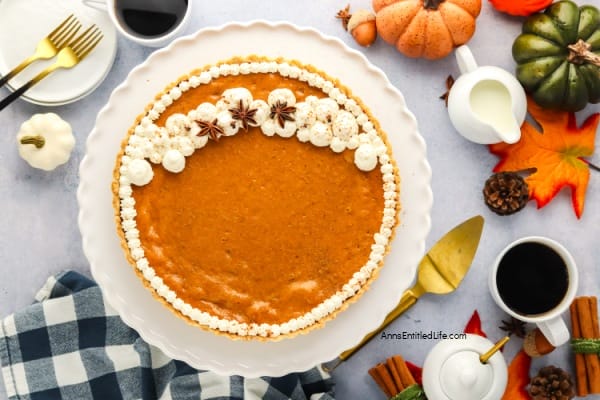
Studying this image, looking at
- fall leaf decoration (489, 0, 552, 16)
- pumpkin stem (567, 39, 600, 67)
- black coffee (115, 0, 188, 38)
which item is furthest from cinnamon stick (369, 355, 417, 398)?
black coffee (115, 0, 188, 38)

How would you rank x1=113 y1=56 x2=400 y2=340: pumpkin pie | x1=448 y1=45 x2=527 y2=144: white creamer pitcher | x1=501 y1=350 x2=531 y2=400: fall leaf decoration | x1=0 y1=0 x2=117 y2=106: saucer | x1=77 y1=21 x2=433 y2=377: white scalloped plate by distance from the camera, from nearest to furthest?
x1=113 y1=56 x2=400 y2=340: pumpkin pie → x1=77 y1=21 x2=433 y2=377: white scalloped plate → x1=448 y1=45 x2=527 y2=144: white creamer pitcher → x1=0 y1=0 x2=117 y2=106: saucer → x1=501 y1=350 x2=531 y2=400: fall leaf decoration

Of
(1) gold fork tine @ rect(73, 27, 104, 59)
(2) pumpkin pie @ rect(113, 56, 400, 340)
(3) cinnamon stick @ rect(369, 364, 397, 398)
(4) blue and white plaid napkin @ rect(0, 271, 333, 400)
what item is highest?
(1) gold fork tine @ rect(73, 27, 104, 59)

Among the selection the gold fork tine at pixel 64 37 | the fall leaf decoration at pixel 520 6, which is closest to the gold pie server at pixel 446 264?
the fall leaf decoration at pixel 520 6

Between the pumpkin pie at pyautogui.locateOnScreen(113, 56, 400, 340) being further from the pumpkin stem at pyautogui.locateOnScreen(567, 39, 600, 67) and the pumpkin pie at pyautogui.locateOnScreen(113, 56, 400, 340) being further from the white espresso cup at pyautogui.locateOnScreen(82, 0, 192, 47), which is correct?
the pumpkin stem at pyautogui.locateOnScreen(567, 39, 600, 67)

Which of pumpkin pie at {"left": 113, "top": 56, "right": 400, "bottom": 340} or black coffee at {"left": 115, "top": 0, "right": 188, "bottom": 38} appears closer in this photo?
pumpkin pie at {"left": 113, "top": 56, "right": 400, "bottom": 340}

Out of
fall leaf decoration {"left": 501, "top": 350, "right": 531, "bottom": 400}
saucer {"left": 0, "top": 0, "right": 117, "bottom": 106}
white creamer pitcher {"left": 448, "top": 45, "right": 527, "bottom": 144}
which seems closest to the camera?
white creamer pitcher {"left": 448, "top": 45, "right": 527, "bottom": 144}

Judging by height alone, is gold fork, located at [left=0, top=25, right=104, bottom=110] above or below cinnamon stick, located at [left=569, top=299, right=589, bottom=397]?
above
